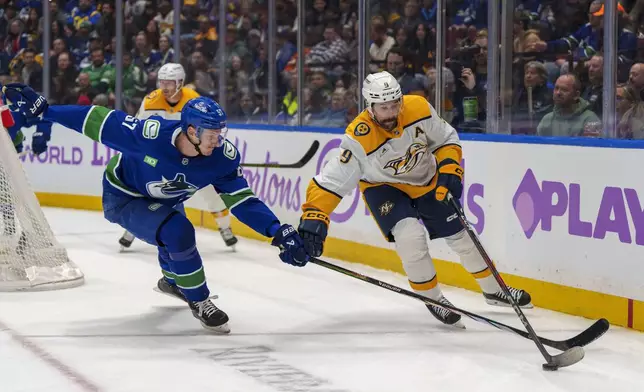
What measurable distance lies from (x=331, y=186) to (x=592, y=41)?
1478mm

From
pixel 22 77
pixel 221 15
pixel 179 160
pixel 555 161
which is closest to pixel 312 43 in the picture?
pixel 221 15

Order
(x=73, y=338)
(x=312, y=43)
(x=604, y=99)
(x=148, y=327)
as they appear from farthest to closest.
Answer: (x=312, y=43), (x=604, y=99), (x=148, y=327), (x=73, y=338)

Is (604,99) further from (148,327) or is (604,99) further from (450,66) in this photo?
(148,327)

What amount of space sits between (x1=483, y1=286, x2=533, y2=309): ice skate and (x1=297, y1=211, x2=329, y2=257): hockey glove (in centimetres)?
102

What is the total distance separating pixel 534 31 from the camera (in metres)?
5.30

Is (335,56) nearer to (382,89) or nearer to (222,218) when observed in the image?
(222,218)

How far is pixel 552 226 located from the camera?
4.80 meters

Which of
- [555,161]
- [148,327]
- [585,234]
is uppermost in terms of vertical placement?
[555,161]

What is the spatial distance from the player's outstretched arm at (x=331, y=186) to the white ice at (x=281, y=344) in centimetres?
47

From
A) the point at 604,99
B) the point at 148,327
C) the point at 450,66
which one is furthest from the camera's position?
the point at 450,66

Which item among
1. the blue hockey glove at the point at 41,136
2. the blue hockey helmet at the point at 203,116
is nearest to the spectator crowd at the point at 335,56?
the blue hockey helmet at the point at 203,116

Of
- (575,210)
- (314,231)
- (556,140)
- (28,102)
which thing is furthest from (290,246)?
(556,140)

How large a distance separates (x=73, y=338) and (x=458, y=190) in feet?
5.31

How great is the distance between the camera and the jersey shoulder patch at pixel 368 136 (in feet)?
14.3
